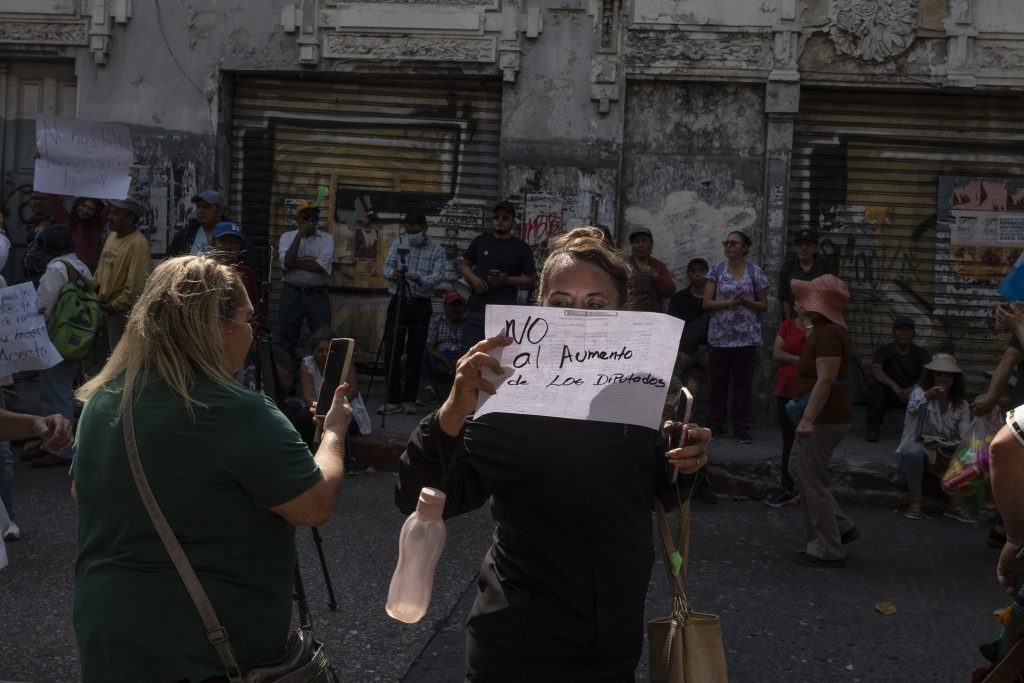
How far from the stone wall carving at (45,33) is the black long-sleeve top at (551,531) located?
416 inches

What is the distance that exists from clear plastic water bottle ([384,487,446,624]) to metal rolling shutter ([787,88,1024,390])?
30.7 ft

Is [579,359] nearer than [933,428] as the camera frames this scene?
Yes

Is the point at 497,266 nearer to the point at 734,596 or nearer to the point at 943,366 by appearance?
the point at 943,366

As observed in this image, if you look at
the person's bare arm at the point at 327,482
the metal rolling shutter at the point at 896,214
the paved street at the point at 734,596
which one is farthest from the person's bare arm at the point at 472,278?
the person's bare arm at the point at 327,482

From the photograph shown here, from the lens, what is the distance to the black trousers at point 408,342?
10.9 metres

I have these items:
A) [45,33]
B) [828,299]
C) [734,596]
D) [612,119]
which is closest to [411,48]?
[612,119]

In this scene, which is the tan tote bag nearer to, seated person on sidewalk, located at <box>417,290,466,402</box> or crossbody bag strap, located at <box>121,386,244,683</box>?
crossbody bag strap, located at <box>121,386,244,683</box>

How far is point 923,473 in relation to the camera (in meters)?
8.64

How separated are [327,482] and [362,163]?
954 centimetres

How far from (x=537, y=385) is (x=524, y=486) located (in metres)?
0.36

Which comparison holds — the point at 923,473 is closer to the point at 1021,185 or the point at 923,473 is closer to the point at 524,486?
the point at 1021,185

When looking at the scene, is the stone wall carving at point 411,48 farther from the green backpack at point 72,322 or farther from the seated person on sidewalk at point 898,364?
the seated person on sidewalk at point 898,364

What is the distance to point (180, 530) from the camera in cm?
279

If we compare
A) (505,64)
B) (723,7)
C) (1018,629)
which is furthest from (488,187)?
(1018,629)
